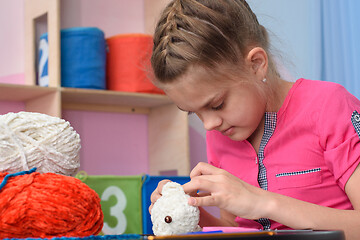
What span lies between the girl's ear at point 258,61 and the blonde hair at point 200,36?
15mm

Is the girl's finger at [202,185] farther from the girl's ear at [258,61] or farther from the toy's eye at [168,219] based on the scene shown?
the girl's ear at [258,61]

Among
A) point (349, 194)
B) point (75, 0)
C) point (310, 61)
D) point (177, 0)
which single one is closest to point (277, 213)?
point (349, 194)

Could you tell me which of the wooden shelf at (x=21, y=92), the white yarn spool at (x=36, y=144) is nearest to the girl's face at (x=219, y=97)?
the white yarn spool at (x=36, y=144)

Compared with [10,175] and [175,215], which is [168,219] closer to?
[175,215]

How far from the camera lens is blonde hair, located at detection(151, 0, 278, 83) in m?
0.79

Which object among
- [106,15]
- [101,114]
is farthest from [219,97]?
[106,15]

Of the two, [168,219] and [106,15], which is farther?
[106,15]

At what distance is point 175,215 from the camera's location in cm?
61

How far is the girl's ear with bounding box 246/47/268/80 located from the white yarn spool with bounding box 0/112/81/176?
1.14ft

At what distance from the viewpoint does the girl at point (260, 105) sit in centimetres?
79

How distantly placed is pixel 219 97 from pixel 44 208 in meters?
0.36

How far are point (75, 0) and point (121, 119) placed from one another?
553 millimetres

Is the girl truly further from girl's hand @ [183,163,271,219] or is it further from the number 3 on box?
the number 3 on box

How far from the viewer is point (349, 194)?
794mm
